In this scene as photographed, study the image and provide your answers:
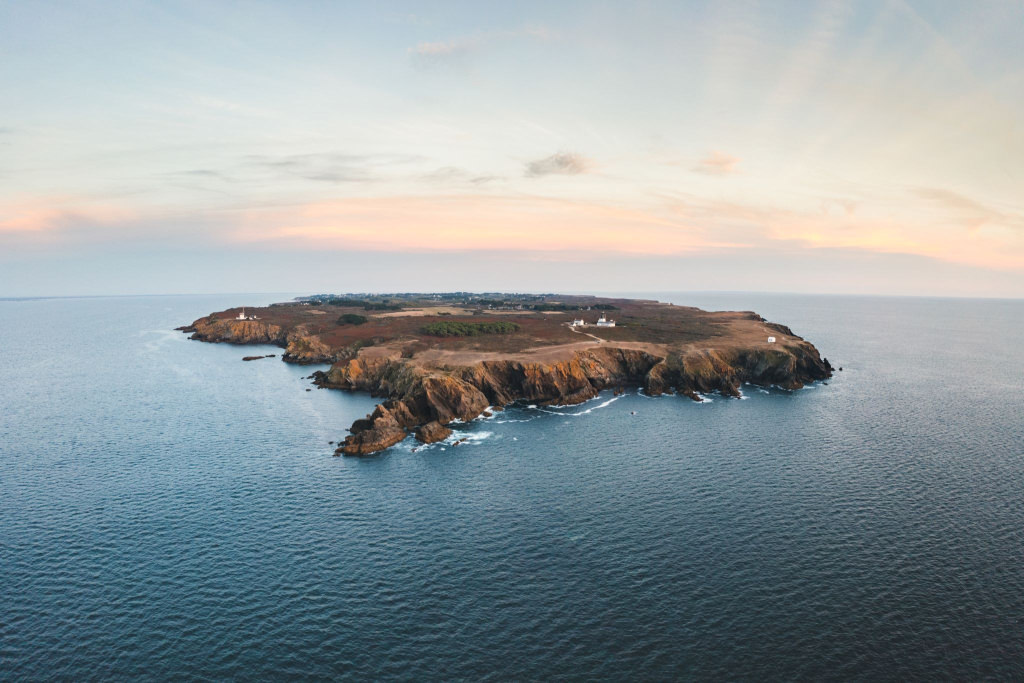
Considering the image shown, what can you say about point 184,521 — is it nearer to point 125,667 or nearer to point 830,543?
point 125,667

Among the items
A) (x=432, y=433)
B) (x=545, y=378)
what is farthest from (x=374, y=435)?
(x=545, y=378)

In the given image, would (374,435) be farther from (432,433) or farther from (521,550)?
(521,550)

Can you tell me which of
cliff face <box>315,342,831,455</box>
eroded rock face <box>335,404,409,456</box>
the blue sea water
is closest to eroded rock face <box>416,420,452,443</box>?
cliff face <box>315,342,831,455</box>

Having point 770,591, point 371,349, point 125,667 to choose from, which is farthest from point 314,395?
point 770,591

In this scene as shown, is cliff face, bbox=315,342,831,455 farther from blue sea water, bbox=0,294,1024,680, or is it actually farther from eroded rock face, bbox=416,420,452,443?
blue sea water, bbox=0,294,1024,680

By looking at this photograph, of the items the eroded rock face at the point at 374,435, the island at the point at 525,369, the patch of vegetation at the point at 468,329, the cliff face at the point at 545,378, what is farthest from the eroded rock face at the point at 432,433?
the patch of vegetation at the point at 468,329

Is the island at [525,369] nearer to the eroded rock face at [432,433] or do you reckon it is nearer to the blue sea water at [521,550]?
the eroded rock face at [432,433]
